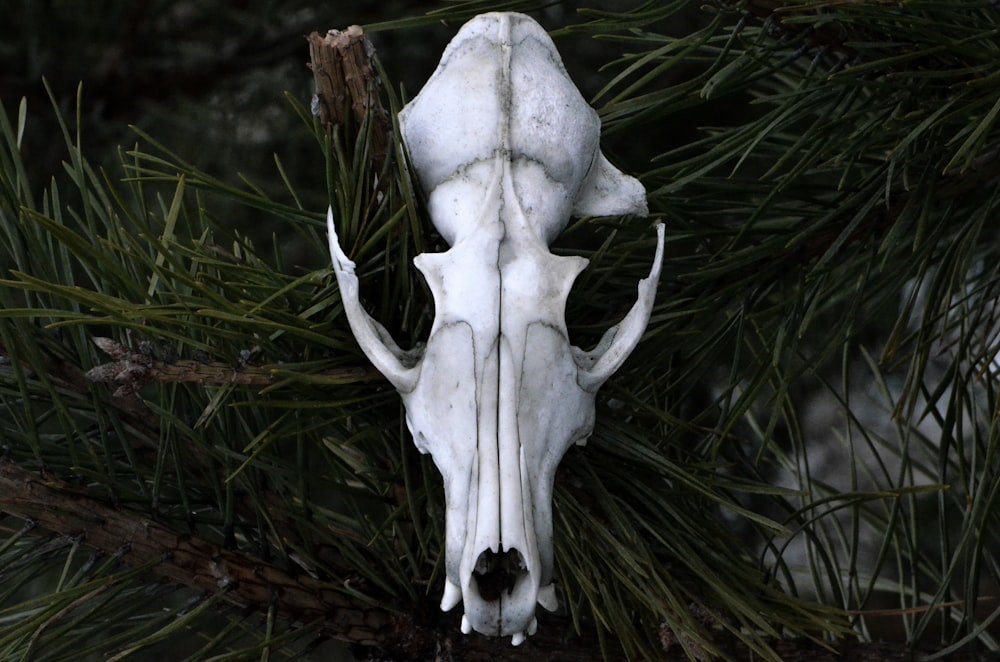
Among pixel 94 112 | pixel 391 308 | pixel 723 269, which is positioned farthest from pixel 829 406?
pixel 391 308

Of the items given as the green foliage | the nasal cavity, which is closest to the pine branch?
the green foliage

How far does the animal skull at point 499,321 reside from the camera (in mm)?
467

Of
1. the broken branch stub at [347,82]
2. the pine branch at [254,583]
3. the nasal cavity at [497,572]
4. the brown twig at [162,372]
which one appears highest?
the broken branch stub at [347,82]

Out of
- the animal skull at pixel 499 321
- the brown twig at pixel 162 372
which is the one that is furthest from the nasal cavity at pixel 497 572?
the brown twig at pixel 162 372

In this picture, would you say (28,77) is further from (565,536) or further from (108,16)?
(565,536)

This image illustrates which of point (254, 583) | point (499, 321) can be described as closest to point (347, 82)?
point (499, 321)

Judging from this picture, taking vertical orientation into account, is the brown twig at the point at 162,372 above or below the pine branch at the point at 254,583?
above

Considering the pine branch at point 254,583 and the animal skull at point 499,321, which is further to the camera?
the pine branch at point 254,583

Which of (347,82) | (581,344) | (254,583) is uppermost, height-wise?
(347,82)

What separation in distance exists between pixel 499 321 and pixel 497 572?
10 centimetres

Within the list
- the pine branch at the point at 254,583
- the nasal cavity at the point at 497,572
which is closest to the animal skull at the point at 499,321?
the nasal cavity at the point at 497,572

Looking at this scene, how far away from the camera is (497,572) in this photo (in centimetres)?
48

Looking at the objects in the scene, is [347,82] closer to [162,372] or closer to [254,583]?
[162,372]

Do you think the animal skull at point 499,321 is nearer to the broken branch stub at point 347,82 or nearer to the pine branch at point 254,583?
the broken branch stub at point 347,82
